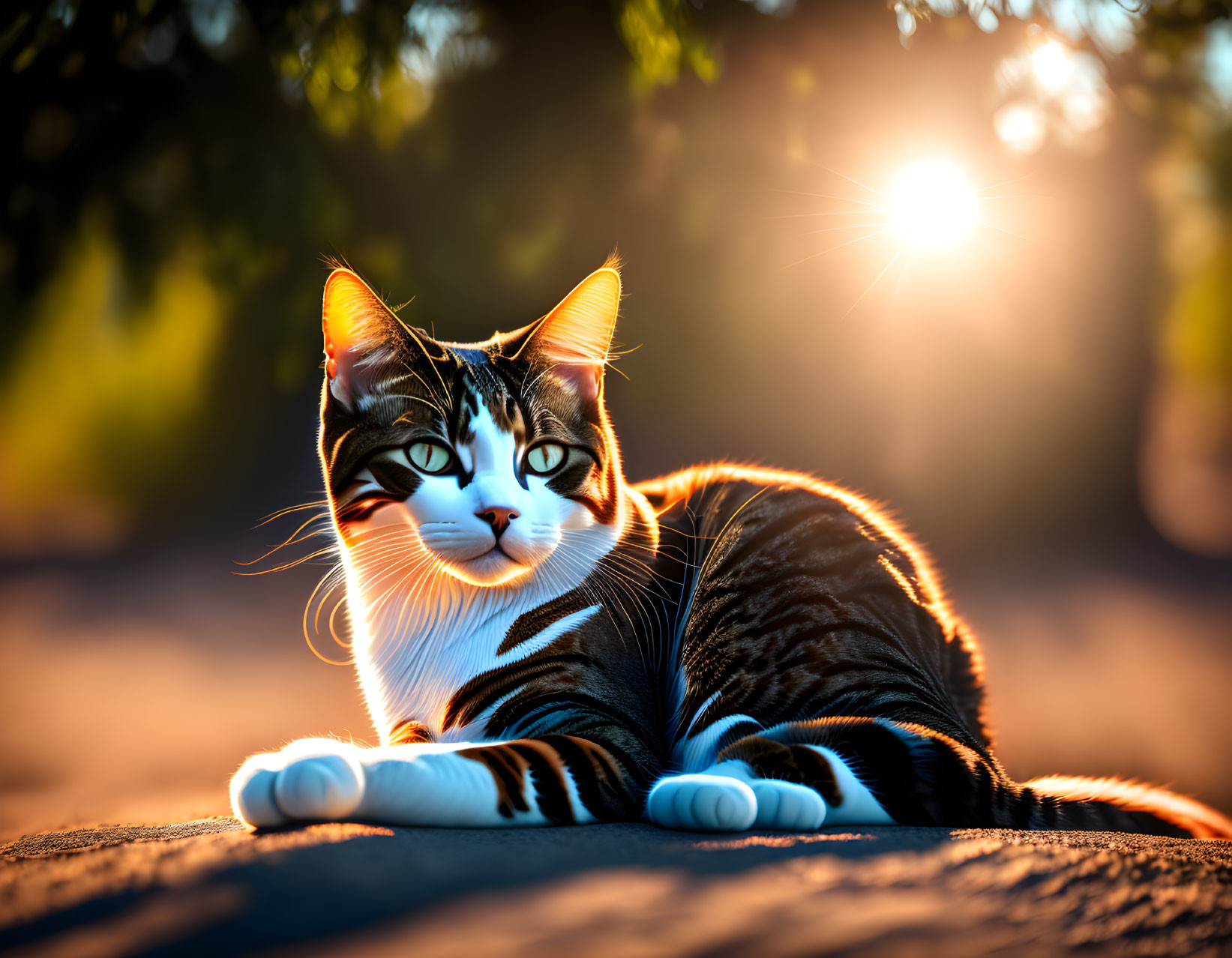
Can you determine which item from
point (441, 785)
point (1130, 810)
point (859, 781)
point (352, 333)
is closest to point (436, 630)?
point (441, 785)

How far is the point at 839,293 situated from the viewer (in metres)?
2.64

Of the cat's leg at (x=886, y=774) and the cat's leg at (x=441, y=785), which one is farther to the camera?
the cat's leg at (x=886, y=774)

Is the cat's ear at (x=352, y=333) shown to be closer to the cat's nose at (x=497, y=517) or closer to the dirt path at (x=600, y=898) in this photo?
the cat's nose at (x=497, y=517)

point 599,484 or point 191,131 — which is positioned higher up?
point 191,131

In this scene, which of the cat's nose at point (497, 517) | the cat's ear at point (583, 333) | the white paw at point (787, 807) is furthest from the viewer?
the cat's ear at point (583, 333)

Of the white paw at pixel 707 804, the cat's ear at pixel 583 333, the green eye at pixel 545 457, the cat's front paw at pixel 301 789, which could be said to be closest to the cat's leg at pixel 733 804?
the white paw at pixel 707 804

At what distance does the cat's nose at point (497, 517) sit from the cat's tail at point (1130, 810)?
840 mm

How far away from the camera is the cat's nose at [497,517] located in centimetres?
117

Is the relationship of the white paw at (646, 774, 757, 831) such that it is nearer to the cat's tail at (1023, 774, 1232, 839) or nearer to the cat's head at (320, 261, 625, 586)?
the cat's head at (320, 261, 625, 586)

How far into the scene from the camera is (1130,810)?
4.14 feet

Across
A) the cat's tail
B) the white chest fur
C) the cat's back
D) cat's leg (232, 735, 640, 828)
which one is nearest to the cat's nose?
the white chest fur

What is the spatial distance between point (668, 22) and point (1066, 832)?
2.09 meters

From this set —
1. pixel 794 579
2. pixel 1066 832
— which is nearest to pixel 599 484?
pixel 794 579

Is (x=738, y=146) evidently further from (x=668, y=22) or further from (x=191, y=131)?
(x=191, y=131)
